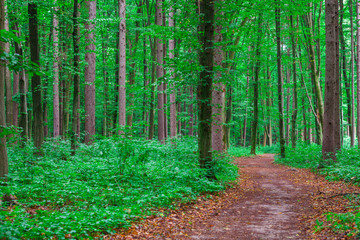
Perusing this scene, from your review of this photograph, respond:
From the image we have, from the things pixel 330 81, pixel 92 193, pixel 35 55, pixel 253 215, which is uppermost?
pixel 35 55

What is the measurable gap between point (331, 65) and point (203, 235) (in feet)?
33.7

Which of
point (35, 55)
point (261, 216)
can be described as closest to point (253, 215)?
point (261, 216)

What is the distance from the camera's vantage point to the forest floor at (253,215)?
16.8 feet

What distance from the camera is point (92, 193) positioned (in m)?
6.45

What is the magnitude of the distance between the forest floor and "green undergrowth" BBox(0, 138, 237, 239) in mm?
351

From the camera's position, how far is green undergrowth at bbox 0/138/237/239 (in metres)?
4.33

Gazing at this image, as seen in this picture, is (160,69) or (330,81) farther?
(160,69)

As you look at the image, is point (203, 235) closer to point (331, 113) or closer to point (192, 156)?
point (192, 156)

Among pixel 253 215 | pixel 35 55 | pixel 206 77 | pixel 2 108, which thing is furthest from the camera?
pixel 35 55

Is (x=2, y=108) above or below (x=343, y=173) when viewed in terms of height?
above

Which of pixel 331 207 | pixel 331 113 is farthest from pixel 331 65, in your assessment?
pixel 331 207

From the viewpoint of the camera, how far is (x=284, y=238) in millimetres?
4930

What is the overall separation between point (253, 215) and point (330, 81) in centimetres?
827

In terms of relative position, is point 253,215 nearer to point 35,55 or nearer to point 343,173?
point 343,173
